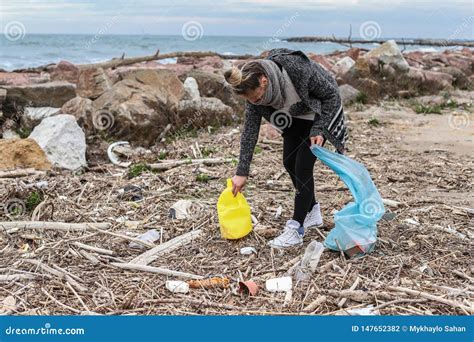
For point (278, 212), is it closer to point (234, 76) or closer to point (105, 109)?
point (234, 76)

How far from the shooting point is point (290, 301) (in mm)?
3549

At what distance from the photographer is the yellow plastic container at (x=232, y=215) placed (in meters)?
4.36

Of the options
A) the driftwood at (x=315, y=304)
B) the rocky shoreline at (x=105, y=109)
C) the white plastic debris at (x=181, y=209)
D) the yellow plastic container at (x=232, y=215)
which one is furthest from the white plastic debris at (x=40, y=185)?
the driftwood at (x=315, y=304)

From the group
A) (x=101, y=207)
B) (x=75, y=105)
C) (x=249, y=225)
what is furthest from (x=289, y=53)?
(x=75, y=105)

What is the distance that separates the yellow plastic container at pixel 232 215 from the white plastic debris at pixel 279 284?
0.68m

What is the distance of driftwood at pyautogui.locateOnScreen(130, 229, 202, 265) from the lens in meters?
4.11

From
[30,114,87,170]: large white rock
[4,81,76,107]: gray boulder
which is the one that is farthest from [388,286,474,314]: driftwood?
[4,81,76,107]: gray boulder

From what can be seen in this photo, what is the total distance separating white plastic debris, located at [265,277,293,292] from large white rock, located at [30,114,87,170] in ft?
11.6

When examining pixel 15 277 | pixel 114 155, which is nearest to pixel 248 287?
pixel 15 277

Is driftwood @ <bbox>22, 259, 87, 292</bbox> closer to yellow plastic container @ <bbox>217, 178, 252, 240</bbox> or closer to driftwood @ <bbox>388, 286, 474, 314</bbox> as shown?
yellow plastic container @ <bbox>217, 178, 252, 240</bbox>

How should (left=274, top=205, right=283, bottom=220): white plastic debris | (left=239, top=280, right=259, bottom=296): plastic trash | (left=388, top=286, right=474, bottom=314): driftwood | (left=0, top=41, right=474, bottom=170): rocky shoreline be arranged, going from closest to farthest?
(left=388, top=286, right=474, bottom=314): driftwood → (left=239, top=280, right=259, bottom=296): plastic trash → (left=274, top=205, right=283, bottom=220): white plastic debris → (left=0, top=41, right=474, bottom=170): rocky shoreline

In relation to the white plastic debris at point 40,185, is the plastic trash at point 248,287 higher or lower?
higher

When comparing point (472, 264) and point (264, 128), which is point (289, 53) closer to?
point (472, 264)

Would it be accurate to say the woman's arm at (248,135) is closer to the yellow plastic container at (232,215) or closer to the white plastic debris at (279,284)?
the yellow plastic container at (232,215)
